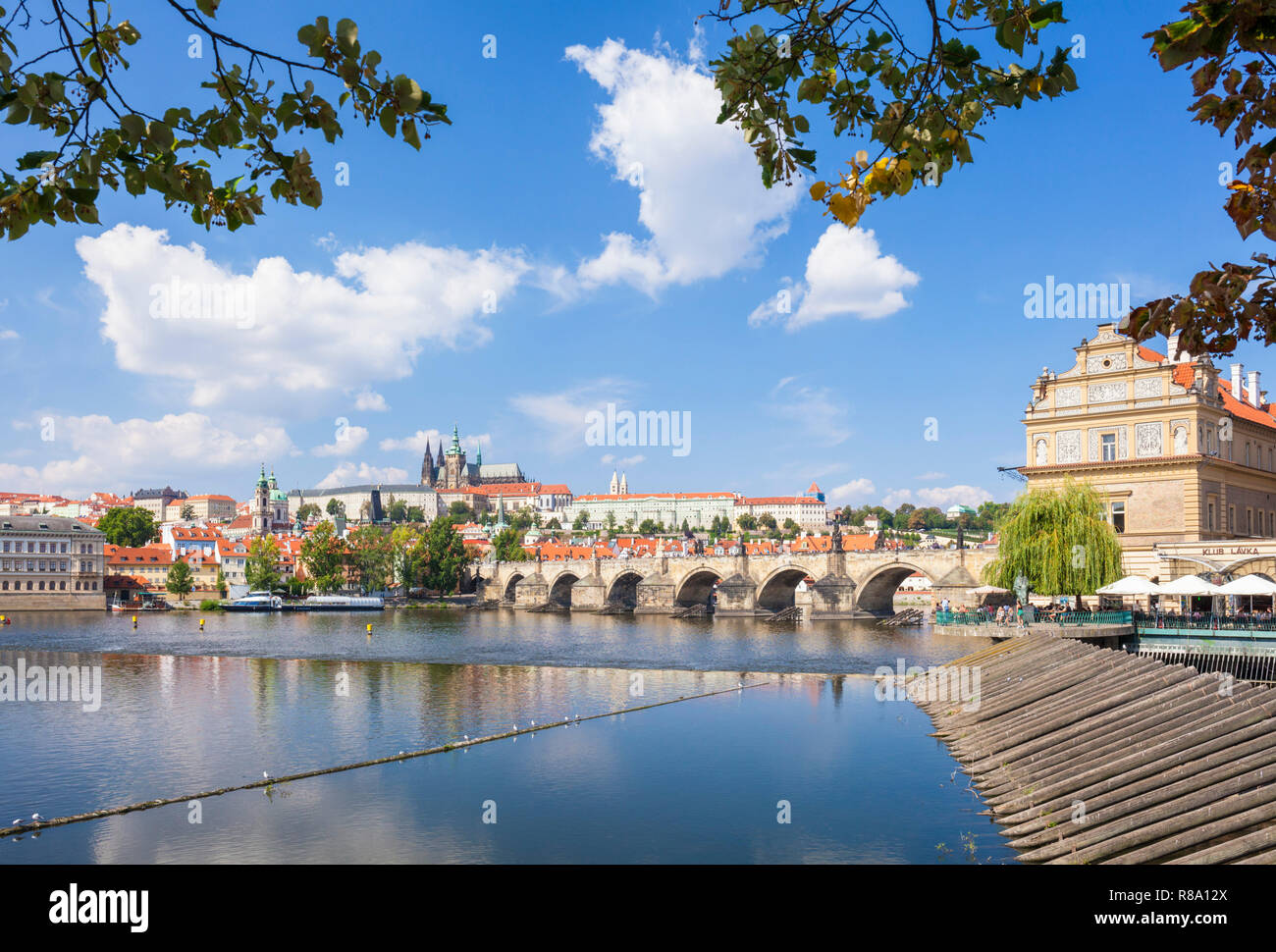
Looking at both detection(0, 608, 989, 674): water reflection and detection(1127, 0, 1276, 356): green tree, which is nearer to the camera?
detection(1127, 0, 1276, 356): green tree

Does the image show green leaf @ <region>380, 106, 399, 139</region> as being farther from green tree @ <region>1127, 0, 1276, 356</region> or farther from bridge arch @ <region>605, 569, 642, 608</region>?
bridge arch @ <region>605, 569, 642, 608</region>

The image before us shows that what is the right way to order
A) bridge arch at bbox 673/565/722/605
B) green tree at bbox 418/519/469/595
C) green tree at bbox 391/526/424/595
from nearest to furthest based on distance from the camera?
bridge arch at bbox 673/565/722/605
green tree at bbox 391/526/424/595
green tree at bbox 418/519/469/595

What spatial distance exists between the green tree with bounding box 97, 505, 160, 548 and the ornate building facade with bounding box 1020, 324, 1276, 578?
116700 millimetres

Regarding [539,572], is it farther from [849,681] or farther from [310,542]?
[849,681]

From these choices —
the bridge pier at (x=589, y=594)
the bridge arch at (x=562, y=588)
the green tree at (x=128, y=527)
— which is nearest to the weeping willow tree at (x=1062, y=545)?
the bridge pier at (x=589, y=594)

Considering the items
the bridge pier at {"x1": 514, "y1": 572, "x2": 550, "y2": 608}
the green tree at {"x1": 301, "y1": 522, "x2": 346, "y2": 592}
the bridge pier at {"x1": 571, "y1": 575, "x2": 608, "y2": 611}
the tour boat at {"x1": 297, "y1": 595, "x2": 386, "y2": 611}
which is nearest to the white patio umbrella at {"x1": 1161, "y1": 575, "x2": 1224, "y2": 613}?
the bridge pier at {"x1": 571, "y1": 575, "x2": 608, "y2": 611}

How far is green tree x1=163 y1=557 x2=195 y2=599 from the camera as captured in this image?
323 ft

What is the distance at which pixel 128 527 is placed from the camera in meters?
125

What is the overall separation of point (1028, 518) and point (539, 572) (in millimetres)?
75385

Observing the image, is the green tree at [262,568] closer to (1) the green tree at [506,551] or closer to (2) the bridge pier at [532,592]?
(2) the bridge pier at [532,592]

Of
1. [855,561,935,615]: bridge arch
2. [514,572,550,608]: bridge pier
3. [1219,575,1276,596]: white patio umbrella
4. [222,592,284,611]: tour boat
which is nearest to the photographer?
[1219,575,1276,596]: white patio umbrella

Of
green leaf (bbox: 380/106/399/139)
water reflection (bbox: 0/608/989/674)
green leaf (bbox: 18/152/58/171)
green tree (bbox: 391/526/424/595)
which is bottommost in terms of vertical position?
water reflection (bbox: 0/608/989/674)

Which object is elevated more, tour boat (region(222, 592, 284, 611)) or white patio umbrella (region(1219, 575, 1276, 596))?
white patio umbrella (region(1219, 575, 1276, 596))

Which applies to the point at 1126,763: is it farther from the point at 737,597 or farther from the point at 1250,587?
the point at 737,597
